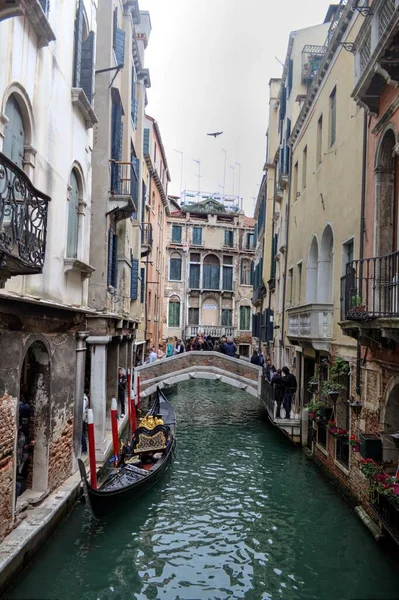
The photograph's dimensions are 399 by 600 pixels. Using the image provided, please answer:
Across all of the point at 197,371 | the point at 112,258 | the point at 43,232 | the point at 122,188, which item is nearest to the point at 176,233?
the point at 197,371

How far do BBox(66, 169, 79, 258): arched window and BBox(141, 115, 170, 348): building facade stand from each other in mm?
10431

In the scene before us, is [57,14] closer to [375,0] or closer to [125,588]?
[375,0]

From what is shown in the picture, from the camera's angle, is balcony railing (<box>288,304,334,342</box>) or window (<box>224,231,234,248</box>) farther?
window (<box>224,231,234,248</box>)

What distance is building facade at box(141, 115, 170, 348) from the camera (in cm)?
2259

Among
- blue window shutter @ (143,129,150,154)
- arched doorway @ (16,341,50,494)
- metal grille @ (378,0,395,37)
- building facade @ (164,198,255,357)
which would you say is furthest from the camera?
building facade @ (164,198,255,357)

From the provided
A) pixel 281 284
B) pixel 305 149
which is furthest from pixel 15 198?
pixel 281 284

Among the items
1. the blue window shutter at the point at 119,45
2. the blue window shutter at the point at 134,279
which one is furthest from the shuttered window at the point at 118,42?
the blue window shutter at the point at 134,279

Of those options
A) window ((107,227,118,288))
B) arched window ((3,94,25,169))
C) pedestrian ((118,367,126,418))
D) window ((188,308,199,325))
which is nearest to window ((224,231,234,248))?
window ((188,308,199,325))

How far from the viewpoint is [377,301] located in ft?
23.3

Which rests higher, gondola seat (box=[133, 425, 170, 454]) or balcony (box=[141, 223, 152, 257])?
balcony (box=[141, 223, 152, 257])

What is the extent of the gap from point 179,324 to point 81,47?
26.3 m

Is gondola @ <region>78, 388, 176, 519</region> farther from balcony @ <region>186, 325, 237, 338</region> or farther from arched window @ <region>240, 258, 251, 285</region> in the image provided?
arched window @ <region>240, 258, 251, 285</region>

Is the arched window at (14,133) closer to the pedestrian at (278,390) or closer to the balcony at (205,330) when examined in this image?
the pedestrian at (278,390)

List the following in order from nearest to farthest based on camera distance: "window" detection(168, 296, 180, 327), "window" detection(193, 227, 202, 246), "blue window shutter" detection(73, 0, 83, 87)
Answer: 1. "blue window shutter" detection(73, 0, 83, 87)
2. "window" detection(168, 296, 180, 327)
3. "window" detection(193, 227, 202, 246)
